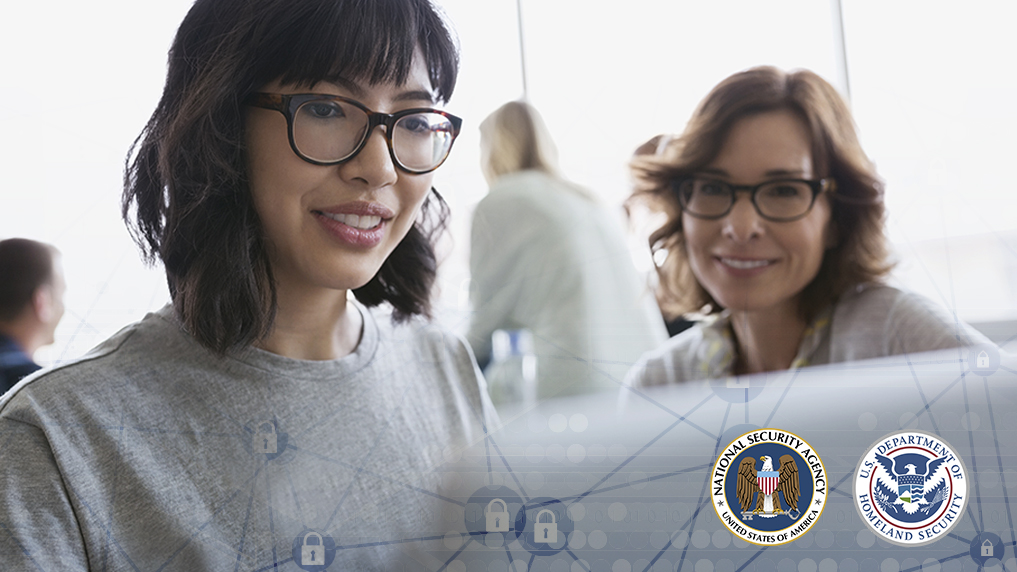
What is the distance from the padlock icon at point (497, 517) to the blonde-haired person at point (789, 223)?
1.15 ft

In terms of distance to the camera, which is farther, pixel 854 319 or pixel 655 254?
pixel 655 254

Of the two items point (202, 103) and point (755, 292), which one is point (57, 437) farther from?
point (755, 292)

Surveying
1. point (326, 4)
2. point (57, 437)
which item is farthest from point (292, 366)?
point (326, 4)

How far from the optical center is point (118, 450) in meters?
0.47

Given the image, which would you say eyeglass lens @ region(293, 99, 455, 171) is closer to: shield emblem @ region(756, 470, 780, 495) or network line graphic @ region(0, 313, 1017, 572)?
network line graphic @ region(0, 313, 1017, 572)

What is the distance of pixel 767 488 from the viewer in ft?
1.52

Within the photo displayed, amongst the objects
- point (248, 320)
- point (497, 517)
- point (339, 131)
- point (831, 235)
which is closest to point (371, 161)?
point (339, 131)

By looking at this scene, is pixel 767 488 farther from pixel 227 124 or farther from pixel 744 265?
pixel 227 124

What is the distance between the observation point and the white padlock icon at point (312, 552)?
1.69 feet

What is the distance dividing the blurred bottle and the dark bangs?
1.63ft

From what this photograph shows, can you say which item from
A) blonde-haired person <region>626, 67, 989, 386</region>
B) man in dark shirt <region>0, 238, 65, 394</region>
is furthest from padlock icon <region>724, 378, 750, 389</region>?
man in dark shirt <region>0, 238, 65, 394</region>

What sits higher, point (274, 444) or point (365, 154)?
point (365, 154)

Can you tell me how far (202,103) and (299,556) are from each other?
1.11 feet

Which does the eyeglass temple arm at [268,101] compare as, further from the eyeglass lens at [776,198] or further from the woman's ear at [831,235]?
the woman's ear at [831,235]
